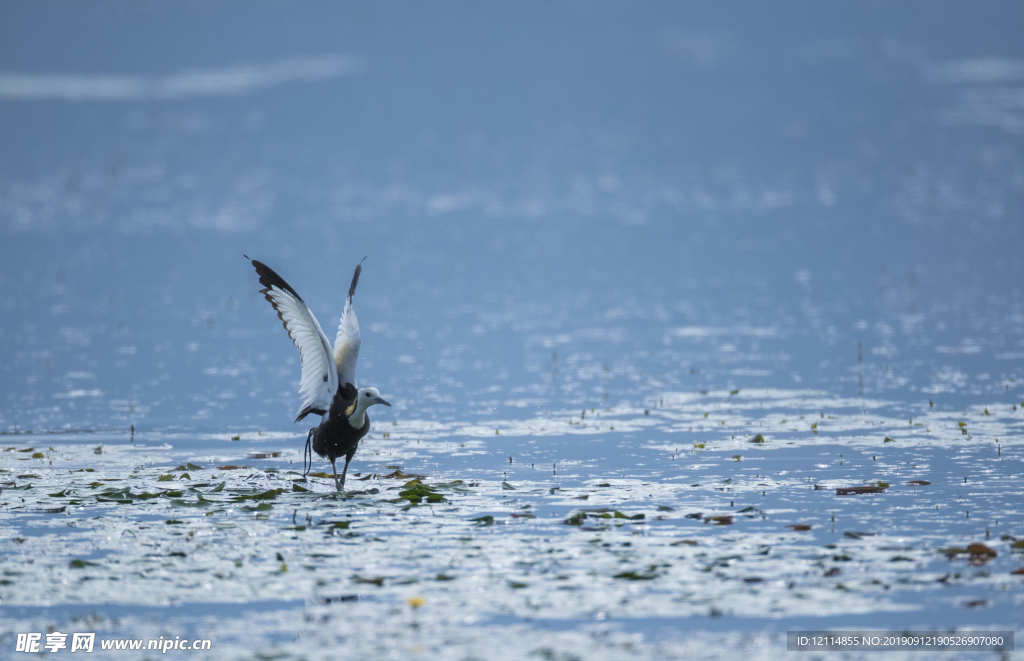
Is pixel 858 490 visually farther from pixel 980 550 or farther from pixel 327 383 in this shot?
pixel 327 383

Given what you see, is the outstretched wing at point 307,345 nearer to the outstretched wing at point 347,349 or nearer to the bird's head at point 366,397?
the outstretched wing at point 347,349

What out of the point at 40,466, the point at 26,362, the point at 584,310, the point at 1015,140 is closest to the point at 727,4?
the point at 1015,140

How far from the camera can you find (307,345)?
1173cm

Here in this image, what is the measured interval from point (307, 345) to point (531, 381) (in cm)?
639

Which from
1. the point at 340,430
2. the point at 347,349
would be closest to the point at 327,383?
the point at 347,349

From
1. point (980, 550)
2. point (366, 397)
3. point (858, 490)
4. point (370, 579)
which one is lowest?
point (370, 579)

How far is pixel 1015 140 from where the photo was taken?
163 feet

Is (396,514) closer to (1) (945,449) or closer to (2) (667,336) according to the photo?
(1) (945,449)

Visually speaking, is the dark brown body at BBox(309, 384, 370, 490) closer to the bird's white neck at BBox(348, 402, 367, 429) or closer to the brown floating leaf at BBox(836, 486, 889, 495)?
the bird's white neck at BBox(348, 402, 367, 429)

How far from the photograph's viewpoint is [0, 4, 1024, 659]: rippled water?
8.05m

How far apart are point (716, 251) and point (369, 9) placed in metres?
62.2

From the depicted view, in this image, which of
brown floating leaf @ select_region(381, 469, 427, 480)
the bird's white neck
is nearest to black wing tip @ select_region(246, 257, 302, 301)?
the bird's white neck

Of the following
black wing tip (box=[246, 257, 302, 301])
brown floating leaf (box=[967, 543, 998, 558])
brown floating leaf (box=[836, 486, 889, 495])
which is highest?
black wing tip (box=[246, 257, 302, 301])

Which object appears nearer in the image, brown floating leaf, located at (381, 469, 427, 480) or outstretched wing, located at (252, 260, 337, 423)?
outstretched wing, located at (252, 260, 337, 423)
